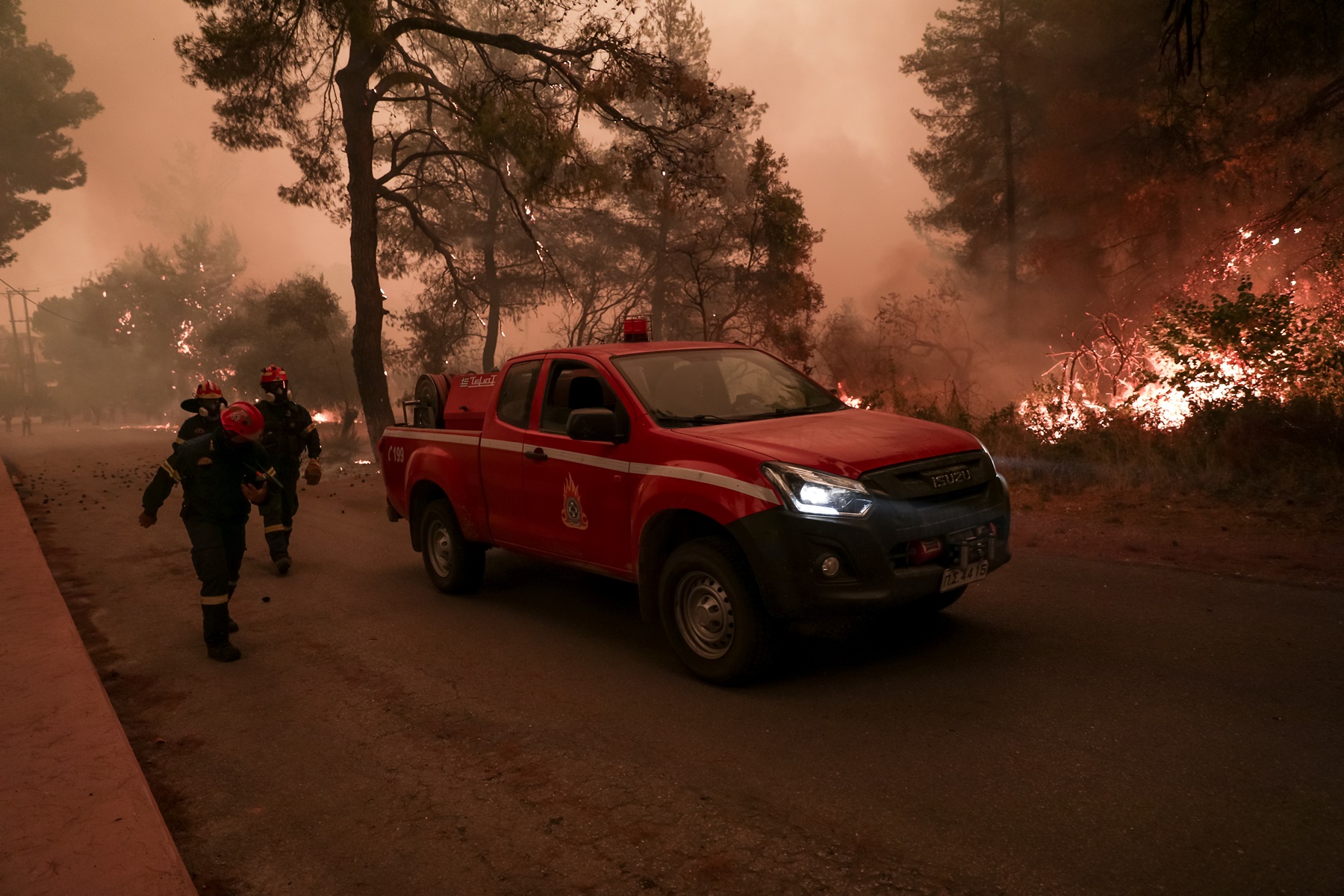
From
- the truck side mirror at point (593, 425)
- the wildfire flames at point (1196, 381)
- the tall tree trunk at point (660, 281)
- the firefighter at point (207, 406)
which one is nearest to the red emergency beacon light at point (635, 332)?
the truck side mirror at point (593, 425)

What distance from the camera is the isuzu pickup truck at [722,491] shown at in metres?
4.93

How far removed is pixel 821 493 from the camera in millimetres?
4953

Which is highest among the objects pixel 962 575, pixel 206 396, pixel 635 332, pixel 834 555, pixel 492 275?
pixel 492 275

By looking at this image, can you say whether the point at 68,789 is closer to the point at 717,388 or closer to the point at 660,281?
the point at 717,388

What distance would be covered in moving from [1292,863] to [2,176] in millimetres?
52265

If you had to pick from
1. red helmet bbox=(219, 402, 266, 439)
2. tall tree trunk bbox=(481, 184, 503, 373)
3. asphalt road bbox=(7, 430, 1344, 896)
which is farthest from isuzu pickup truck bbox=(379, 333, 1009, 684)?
tall tree trunk bbox=(481, 184, 503, 373)

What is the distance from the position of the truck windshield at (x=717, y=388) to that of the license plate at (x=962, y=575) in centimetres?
152

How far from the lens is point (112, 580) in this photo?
944cm

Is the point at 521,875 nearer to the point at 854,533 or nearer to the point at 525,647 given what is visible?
the point at 854,533

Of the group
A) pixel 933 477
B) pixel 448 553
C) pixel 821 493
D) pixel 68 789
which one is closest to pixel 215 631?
pixel 448 553

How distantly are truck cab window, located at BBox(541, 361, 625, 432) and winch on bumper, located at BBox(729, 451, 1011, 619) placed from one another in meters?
1.69

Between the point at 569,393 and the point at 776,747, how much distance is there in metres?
2.93

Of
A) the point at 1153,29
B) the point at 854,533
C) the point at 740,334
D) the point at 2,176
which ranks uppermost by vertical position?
the point at 2,176

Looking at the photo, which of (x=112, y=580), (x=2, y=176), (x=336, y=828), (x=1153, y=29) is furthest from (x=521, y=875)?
(x=2, y=176)
